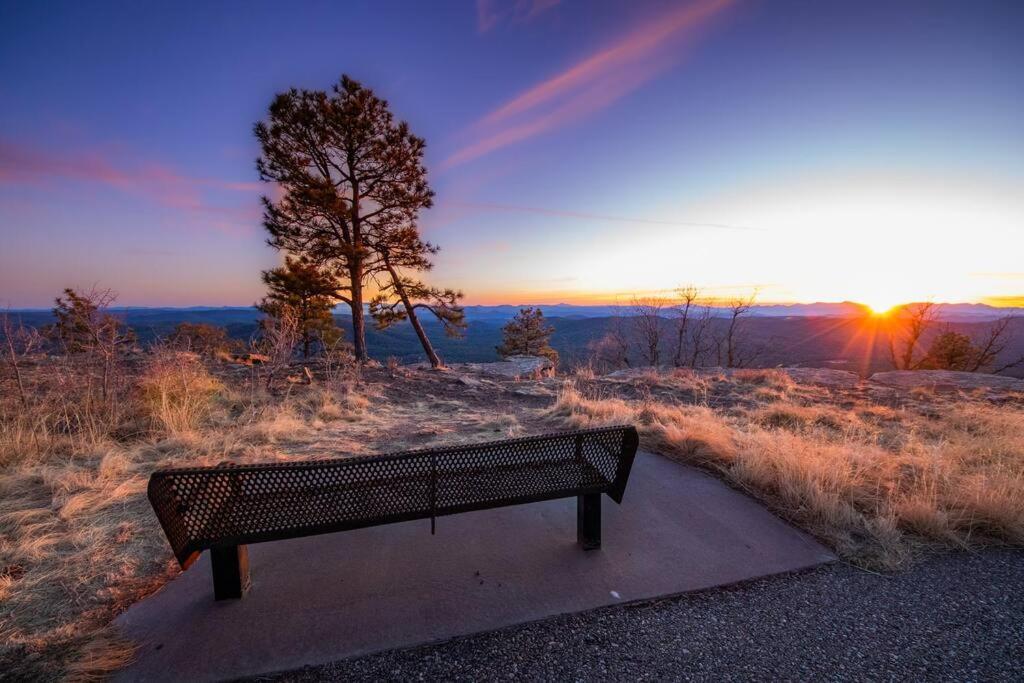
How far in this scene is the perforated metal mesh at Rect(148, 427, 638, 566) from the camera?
2.02 metres

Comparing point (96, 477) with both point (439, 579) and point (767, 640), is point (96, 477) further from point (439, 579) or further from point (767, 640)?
point (767, 640)

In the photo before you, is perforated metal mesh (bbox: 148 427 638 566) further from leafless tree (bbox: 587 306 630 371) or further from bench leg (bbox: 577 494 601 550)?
leafless tree (bbox: 587 306 630 371)

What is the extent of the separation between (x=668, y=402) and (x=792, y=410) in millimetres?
2354

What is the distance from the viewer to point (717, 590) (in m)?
2.35

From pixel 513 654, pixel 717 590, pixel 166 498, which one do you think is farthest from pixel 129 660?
pixel 717 590

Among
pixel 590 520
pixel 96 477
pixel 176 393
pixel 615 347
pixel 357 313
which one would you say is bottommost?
pixel 615 347

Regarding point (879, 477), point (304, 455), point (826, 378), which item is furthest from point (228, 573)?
point (826, 378)

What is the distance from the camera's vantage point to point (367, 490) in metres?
2.34

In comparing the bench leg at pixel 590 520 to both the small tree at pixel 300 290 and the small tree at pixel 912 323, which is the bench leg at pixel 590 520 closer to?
the small tree at pixel 300 290

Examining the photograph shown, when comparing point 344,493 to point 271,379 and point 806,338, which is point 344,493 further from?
point 806,338

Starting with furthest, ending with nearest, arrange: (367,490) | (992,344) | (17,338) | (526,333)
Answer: (526,333), (992,344), (17,338), (367,490)

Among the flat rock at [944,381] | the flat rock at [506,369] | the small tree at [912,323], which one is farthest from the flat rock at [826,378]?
the small tree at [912,323]

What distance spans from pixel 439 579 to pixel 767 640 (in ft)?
5.95

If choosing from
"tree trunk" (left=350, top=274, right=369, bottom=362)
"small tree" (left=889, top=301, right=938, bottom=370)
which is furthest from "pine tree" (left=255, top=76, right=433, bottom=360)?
"small tree" (left=889, top=301, right=938, bottom=370)
